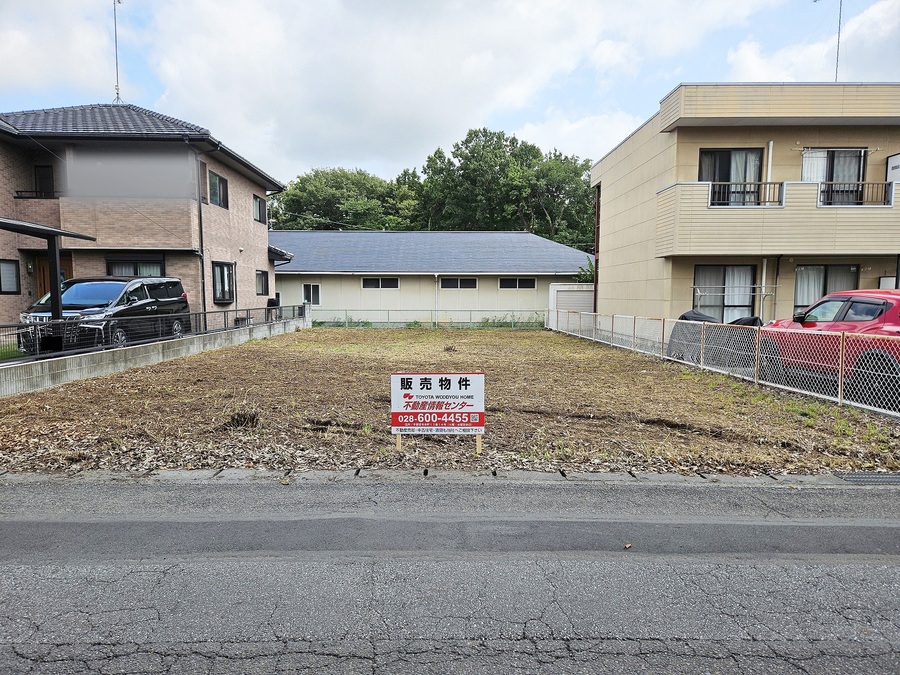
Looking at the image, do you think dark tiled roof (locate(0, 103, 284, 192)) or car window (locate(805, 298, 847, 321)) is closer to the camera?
car window (locate(805, 298, 847, 321))

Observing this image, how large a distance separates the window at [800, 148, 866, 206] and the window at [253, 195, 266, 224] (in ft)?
61.1

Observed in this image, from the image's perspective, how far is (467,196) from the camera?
44.1 metres

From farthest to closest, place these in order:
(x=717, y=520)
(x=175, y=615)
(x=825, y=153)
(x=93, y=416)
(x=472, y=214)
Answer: (x=472, y=214) < (x=825, y=153) < (x=93, y=416) < (x=717, y=520) < (x=175, y=615)

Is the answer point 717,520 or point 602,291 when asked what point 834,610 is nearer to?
point 717,520

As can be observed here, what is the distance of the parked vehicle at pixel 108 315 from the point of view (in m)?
9.09

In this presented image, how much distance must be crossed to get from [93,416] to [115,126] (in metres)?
12.2

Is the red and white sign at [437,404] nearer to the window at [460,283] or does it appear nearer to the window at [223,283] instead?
the window at [223,283]

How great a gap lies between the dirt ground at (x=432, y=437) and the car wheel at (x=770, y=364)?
0.31 m

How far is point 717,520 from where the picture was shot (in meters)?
3.95

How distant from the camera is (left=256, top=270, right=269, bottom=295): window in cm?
2181

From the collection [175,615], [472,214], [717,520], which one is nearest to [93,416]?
[175,615]

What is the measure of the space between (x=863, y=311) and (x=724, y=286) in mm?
6855

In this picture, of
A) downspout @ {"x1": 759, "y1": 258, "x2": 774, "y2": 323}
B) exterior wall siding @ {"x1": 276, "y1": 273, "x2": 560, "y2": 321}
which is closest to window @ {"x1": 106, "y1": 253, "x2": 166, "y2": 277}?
exterior wall siding @ {"x1": 276, "y1": 273, "x2": 560, "y2": 321}

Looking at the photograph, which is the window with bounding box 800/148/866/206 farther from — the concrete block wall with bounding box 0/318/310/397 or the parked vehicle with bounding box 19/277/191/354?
the parked vehicle with bounding box 19/277/191/354
